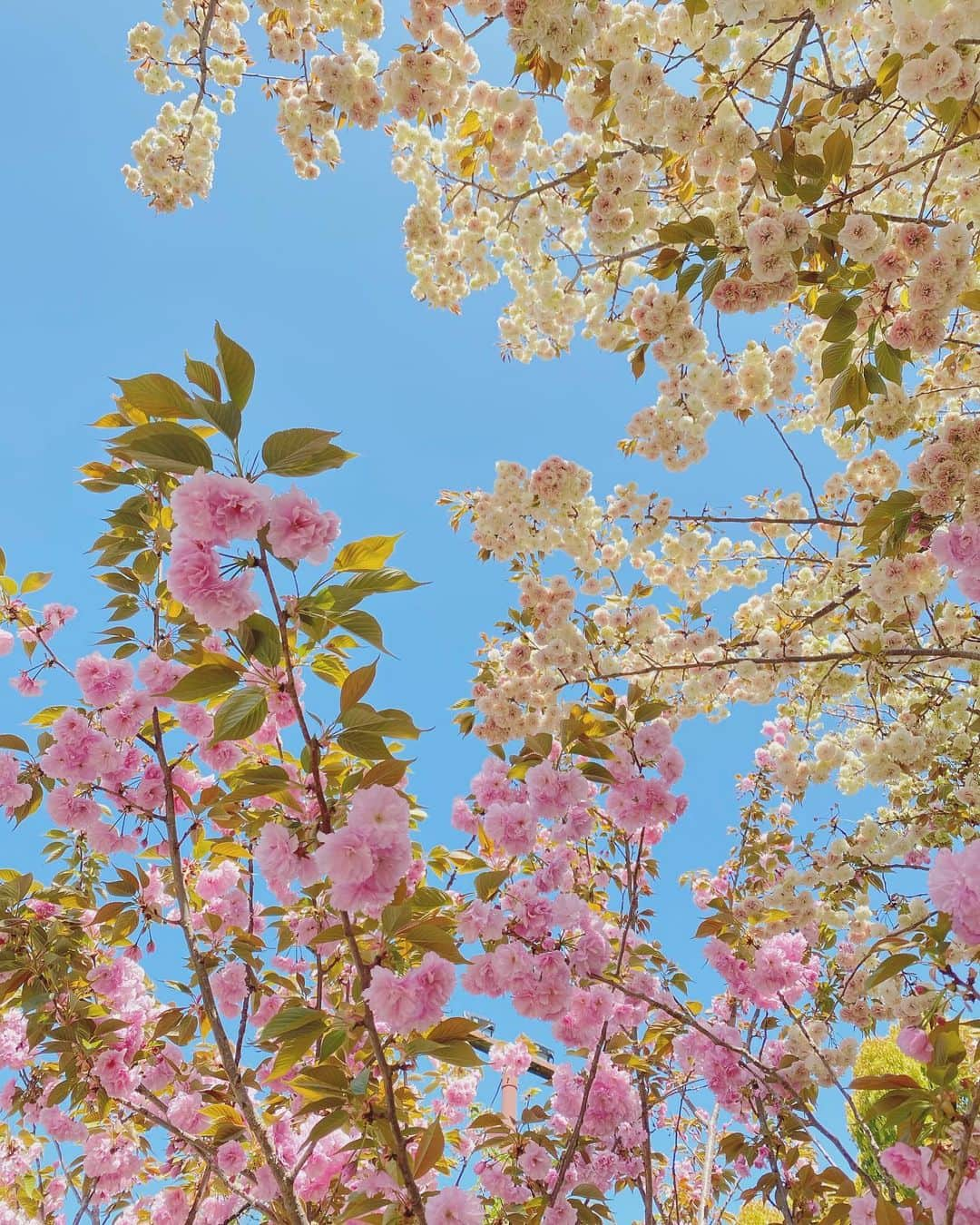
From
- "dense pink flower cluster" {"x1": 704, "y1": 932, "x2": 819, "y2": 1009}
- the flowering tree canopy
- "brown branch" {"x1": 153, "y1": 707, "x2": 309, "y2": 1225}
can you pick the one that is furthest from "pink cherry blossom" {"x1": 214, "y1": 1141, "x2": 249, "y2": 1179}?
"dense pink flower cluster" {"x1": 704, "y1": 932, "x2": 819, "y2": 1009}

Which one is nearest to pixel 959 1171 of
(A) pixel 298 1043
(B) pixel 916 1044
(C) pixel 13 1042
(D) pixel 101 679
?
(B) pixel 916 1044

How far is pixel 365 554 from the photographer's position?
1.25 meters

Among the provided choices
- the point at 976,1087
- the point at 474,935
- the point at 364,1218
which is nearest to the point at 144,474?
the point at 474,935

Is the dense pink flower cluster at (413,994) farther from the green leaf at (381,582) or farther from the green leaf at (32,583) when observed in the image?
the green leaf at (32,583)

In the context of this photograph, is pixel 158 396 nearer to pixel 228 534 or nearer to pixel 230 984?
pixel 228 534

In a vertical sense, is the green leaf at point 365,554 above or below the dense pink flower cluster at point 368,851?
above

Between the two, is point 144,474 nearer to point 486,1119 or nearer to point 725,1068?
point 486,1119

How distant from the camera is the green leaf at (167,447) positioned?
1.12 m

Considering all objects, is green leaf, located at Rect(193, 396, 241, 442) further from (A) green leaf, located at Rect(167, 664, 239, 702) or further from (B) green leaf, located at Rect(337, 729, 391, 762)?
(B) green leaf, located at Rect(337, 729, 391, 762)

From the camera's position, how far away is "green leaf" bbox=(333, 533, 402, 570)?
124 centimetres

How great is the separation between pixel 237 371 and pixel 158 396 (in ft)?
0.44

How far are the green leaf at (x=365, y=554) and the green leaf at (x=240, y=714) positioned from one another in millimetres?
262

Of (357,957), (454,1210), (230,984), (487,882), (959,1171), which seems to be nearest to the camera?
(959,1171)

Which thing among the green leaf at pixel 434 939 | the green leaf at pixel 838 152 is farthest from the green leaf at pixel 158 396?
the green leaf at pixel 838 152
